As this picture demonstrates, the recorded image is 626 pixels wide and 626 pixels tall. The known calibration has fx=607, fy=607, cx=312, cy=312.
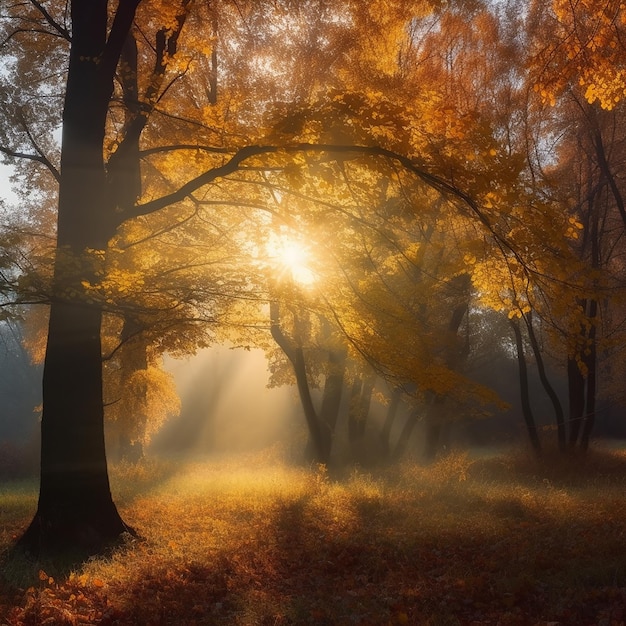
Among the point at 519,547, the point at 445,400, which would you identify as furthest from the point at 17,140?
Answer: the point at 445,400

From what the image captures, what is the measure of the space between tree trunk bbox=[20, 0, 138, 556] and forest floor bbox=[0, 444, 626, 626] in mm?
670

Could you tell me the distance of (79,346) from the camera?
815 centimetres

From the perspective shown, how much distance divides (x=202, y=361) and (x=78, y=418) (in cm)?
3931

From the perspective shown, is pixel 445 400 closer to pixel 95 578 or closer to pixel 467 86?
pixel 467 86

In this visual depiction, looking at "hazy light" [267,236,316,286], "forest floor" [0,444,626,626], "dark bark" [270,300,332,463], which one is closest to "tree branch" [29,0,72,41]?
"hazy light" [267,236,316,286]

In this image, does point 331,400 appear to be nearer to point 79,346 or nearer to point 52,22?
point 79,346

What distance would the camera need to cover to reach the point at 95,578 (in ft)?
21.3

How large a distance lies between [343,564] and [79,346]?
14.5 ft

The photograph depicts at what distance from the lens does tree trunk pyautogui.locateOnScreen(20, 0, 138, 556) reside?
8.02 metres

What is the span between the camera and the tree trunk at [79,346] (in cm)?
802

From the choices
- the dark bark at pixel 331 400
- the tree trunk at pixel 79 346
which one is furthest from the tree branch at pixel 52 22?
the dark bark at pixel 331 400

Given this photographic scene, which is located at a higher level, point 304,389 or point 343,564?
point 304,389

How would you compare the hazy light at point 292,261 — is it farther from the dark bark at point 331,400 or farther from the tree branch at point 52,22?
the dark bark at point 331,400

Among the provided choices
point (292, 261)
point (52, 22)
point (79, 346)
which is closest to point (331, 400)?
point (292, 261)
